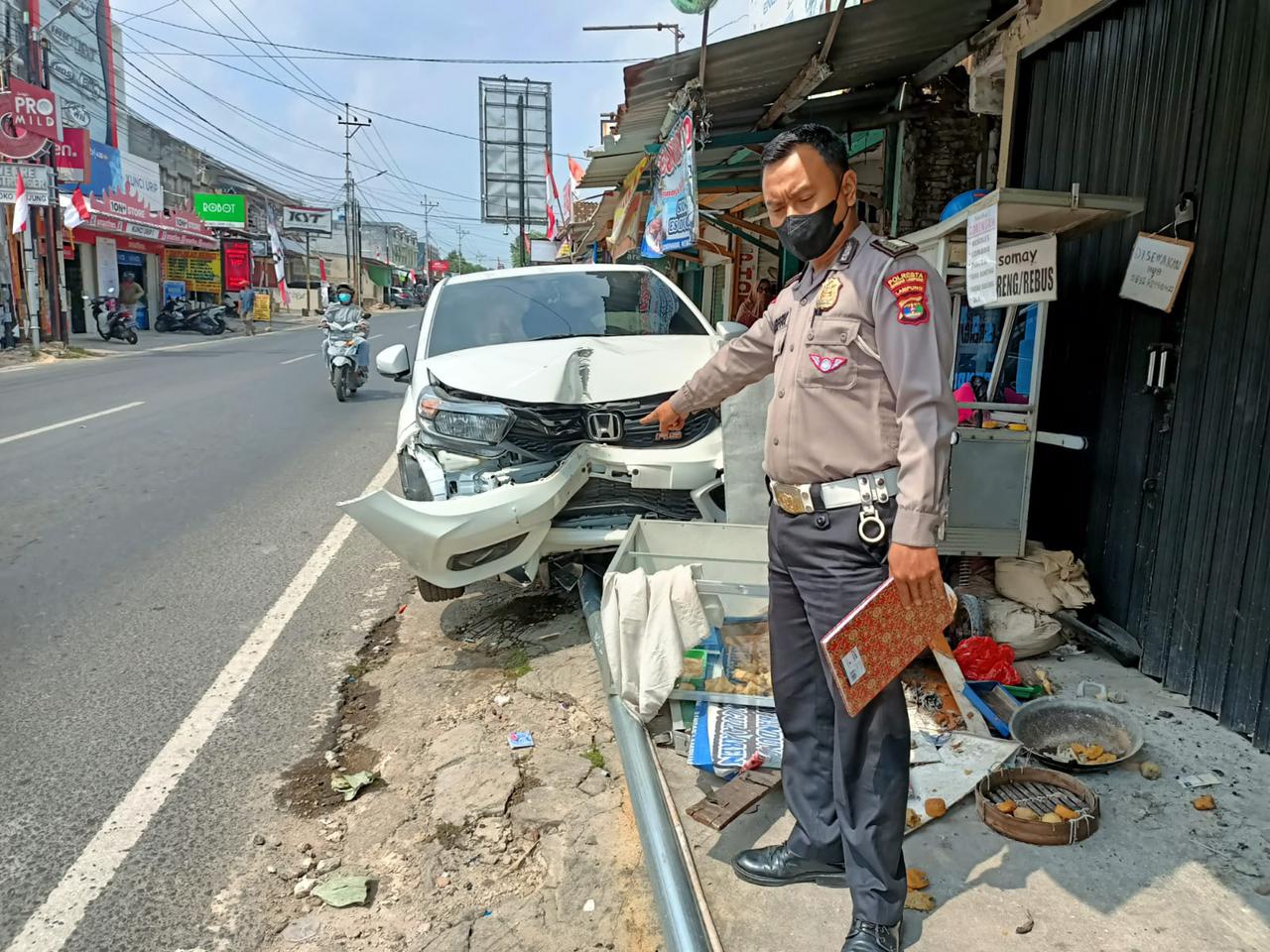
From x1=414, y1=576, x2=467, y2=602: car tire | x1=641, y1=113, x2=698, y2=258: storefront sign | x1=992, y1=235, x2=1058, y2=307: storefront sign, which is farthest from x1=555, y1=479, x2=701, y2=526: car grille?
x1=641, y1=113, x2=698, y2=258: storefront sign

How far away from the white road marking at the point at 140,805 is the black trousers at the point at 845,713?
215cm

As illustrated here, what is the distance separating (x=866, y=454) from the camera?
2.28 meters

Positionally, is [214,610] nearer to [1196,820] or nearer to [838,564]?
[838,564]

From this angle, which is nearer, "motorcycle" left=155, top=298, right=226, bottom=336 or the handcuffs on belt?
the handcuffs on belt

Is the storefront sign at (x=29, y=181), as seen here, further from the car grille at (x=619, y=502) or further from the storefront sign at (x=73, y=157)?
the car grille at (x=619, y=502)

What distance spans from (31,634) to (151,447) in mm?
5250

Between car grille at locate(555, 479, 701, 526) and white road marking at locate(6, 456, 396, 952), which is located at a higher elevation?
car grille at locate(555, 479, 701, 526)

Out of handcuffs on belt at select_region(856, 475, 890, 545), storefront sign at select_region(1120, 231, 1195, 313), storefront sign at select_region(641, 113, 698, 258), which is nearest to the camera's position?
handcuffs on belt at select_region(856, 475, 890, 545)

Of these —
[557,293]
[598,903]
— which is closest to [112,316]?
[557,293]

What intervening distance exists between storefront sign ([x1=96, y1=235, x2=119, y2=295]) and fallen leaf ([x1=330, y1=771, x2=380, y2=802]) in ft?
101

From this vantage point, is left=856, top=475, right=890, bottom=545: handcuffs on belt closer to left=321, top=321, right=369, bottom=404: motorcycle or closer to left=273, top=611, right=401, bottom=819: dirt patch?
left=273, top=611, right=401, bottom=819: dirt patch

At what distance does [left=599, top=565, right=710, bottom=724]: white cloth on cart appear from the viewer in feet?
11.1

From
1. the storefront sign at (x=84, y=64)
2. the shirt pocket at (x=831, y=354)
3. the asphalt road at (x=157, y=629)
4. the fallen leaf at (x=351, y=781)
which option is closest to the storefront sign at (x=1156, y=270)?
the shirt pocket at (x=831, y=354)

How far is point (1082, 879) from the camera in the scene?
263cm
